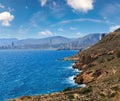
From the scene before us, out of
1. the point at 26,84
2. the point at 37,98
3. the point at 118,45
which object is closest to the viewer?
the point at 37,98

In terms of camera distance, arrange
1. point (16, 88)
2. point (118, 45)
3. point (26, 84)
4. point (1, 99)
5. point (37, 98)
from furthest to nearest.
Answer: point (118, 45)
point (26, 84)
point (16, 88)
point (1, 99)
point (37, 98)

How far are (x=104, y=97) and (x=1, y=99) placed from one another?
42.0 metres

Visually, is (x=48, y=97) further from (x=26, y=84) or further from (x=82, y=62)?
(x=82, y=62)

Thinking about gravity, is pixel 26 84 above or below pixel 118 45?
below

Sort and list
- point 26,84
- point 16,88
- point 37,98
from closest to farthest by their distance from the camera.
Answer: point 37,98
point 16,88
point 26,84

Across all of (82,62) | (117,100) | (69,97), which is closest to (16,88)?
(69,97)

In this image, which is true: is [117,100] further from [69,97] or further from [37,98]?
[37,98]

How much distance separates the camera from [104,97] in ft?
232

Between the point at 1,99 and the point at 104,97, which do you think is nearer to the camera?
the point at 104,97

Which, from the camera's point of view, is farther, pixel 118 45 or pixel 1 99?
pixel 118 45

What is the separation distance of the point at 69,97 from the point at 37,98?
10.4 m

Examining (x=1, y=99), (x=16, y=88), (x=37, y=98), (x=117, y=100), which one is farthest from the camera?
(x=16, y=88)

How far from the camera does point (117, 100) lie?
62.4 metres

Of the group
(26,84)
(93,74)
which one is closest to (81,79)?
(93,74)
